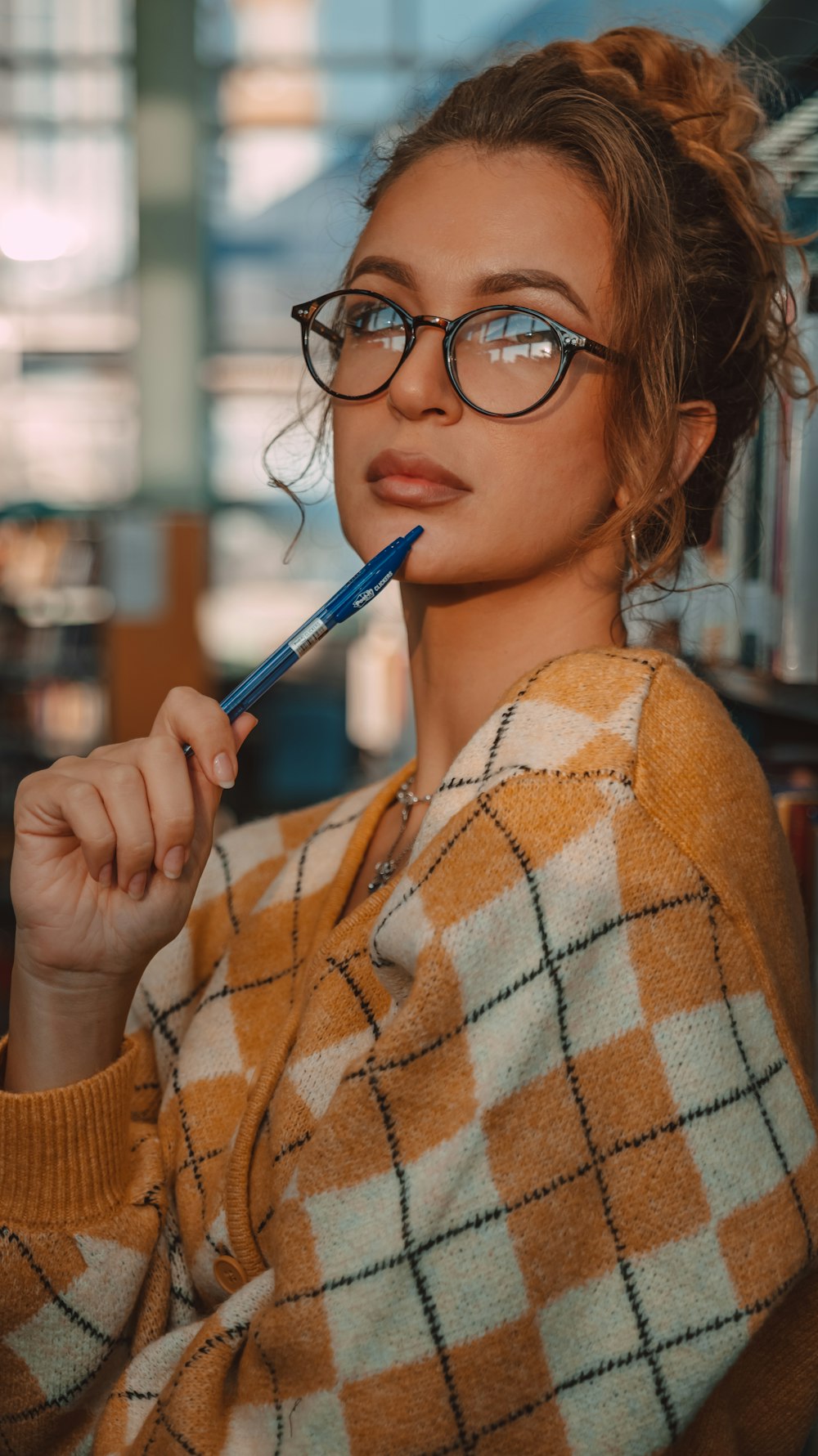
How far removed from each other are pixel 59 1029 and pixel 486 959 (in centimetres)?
35

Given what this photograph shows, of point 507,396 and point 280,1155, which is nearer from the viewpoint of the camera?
point 280,1155

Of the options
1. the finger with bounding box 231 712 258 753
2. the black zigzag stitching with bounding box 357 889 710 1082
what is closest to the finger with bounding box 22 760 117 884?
the finger with bounding box 231 712 258 753

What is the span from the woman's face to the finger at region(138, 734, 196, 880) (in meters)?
0.25

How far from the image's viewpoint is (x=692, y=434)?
1.05 m

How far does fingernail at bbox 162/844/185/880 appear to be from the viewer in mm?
832

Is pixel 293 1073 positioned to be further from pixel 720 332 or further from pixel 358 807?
pixel 720 332

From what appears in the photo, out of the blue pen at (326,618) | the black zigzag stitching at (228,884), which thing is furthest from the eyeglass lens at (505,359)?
the black zigzag stitching at (228,884)

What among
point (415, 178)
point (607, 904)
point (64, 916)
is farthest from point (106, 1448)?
point (415, 178)

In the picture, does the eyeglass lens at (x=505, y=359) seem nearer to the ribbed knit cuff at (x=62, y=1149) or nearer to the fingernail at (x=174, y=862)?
the fingernail at (x=174, y=862)

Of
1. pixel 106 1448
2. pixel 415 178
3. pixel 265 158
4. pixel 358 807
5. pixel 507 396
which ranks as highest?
pixel 265 158

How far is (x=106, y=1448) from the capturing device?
0.84 metres

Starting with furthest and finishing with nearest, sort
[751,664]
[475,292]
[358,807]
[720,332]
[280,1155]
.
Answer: [751,664] < [358,807] < [720,332] < [475,292] < [280,1155]

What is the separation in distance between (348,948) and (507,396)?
0.41m

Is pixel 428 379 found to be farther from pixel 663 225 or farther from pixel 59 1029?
pixel 59 1029
